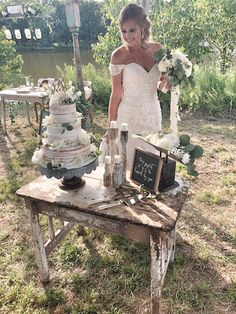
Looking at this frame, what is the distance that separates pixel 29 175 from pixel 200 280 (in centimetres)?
267

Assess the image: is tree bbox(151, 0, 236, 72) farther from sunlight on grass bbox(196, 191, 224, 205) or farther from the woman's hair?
the woman's hair

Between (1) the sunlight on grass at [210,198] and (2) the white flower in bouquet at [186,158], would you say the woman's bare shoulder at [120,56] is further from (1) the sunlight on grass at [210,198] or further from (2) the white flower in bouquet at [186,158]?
(1) the sunlight on grass at [210,198]

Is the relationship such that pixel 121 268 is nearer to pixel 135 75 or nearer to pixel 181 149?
pixel 181 149

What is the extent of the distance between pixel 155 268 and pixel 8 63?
28.4 ft

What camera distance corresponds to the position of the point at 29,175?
4.13m

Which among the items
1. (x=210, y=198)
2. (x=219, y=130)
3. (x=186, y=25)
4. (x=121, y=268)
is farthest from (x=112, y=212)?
(x=186, y=25)

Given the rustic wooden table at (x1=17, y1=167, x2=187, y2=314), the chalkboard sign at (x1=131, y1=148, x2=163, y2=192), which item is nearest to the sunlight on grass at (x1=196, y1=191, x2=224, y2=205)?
the rustic wooden table at (x1=17, y1=167, x2=187, y2=314)

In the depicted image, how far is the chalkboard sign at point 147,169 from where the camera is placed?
1.88 meters

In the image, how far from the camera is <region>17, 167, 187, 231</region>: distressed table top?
68.7 inches

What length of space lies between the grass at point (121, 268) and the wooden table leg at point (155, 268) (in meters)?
0.25

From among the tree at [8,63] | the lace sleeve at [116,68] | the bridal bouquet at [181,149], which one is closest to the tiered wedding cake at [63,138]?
the bridal bouquet at [181,149]

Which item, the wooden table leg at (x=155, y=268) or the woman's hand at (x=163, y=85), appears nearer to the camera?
the wooden table leg at (x=155, y=268)

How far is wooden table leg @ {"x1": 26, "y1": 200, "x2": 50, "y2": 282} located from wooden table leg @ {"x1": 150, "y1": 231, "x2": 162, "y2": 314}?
86cm

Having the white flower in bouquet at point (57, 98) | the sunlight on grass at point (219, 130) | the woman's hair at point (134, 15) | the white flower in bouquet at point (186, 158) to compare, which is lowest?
the sunlight on grass at point (219, 130)
